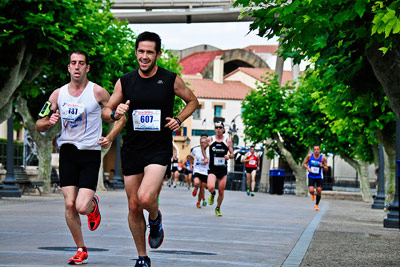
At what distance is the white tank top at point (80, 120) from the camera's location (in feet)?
26.5

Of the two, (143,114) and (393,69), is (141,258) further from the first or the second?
(393,69)

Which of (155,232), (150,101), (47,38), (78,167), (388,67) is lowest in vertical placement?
(155,232)

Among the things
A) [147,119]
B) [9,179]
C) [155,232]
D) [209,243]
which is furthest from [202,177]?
[147,119]

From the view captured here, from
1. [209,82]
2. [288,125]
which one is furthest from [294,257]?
[209,82]

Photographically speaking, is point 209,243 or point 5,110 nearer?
point 209,243

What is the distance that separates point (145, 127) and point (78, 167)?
1333 millimetres

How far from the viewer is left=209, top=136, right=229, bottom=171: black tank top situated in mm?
17984

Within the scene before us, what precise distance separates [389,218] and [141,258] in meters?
10.7

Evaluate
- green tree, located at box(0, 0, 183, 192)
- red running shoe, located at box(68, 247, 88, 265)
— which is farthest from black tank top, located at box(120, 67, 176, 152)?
green tree, located at box(0, 0, 183, 192)

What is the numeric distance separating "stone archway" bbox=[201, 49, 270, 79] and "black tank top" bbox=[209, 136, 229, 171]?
2730 inches

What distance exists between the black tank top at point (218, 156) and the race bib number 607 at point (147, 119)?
429 inches

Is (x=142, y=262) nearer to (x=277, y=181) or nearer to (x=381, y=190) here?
(x=381, y=190)

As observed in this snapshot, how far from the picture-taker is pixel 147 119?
23.1ft

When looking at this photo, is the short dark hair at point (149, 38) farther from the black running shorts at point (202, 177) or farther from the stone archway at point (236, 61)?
the stone archway at point (236, 61)
